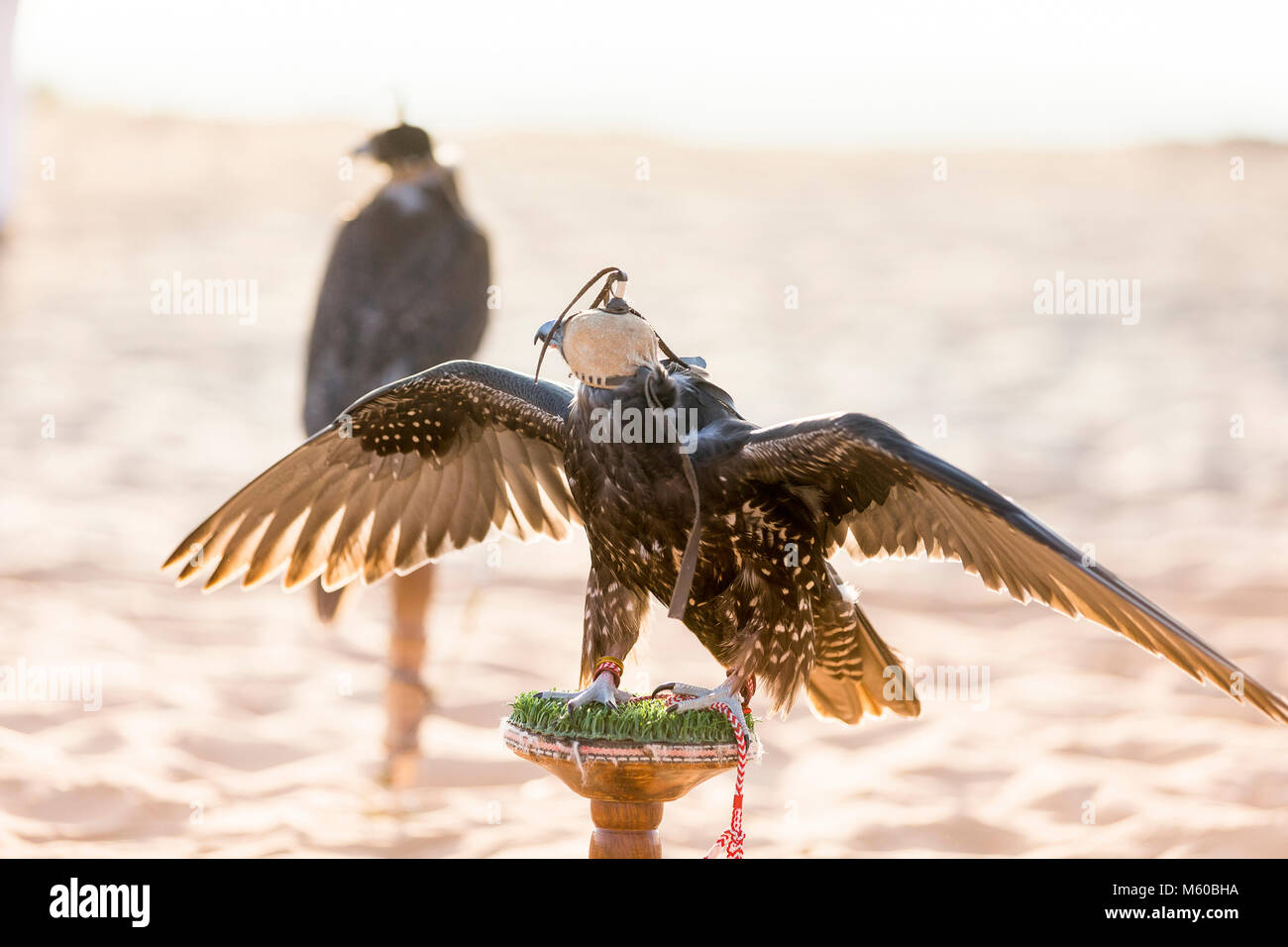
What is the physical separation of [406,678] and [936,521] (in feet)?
10.3

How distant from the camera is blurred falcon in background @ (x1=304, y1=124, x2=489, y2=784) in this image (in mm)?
4625

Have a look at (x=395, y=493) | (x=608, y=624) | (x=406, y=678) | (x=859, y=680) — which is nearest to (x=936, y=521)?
(x=859, y=680)

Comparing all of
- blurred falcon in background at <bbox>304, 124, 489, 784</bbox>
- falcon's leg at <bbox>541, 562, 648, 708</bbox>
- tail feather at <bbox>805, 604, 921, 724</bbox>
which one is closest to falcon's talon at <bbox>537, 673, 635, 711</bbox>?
falcon's leg at <bbox>541, 562, 648, 708</bbox>

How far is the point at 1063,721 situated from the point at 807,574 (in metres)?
3.58

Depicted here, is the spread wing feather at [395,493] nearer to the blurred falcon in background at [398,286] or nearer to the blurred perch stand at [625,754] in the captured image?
the blurred perch stand at [625,754]

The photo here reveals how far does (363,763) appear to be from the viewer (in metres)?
5.14

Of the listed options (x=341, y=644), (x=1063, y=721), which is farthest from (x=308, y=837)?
(x=1063, y=721)

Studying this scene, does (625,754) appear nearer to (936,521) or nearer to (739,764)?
(739,764)

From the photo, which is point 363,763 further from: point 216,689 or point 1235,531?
point 1235,531

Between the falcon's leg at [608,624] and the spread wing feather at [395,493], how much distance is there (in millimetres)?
359

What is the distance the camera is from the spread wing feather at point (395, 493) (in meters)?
2.89

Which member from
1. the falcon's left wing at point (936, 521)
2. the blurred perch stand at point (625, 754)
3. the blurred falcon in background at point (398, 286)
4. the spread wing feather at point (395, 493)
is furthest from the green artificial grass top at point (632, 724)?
the blurred falcon in background at point (398, 286)

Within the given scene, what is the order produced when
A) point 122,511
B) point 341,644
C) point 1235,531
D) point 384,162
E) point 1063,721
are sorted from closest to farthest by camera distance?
point 384,162 → point 1063,721 → point 341,644 → point 1235,531 → point 122,511

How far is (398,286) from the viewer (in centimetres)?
463
